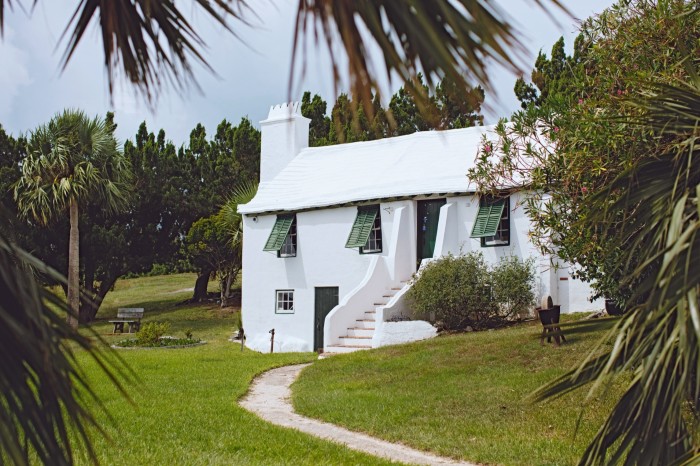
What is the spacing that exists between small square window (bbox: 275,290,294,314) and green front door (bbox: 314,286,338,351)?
1060 millimetres

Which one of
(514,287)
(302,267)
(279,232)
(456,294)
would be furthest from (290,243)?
(514,287)

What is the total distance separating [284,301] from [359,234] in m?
3.48

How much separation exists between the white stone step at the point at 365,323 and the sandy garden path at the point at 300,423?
479 cm

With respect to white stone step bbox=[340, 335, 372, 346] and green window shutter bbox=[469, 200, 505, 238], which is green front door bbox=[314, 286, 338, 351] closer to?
white stone step bbox=[340, 335, 372, 346]

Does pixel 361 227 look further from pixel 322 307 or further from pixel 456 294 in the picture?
pixel 456 294

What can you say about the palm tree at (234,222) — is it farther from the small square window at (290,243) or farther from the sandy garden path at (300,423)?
the sandy garden path at (300,423)

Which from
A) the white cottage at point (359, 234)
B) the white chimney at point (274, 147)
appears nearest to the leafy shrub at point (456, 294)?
the white cottage at point (359, 234)

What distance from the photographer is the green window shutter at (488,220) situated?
67.6ft

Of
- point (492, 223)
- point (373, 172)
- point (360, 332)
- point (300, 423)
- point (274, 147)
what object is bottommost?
point (300, 423)

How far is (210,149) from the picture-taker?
38.0m

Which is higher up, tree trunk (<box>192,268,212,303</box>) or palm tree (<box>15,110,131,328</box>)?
palm tree (<box>15,110,131,328</box>)

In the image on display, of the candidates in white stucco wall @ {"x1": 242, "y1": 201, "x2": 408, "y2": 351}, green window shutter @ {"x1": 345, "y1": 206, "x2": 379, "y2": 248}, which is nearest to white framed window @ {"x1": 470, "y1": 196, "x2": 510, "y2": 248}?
white stucco wall @ {"x1": 242, "y1": 201, "x2": 408, "y2": 351}

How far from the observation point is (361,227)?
23.1 m

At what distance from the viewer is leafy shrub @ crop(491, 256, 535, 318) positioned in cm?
1969
